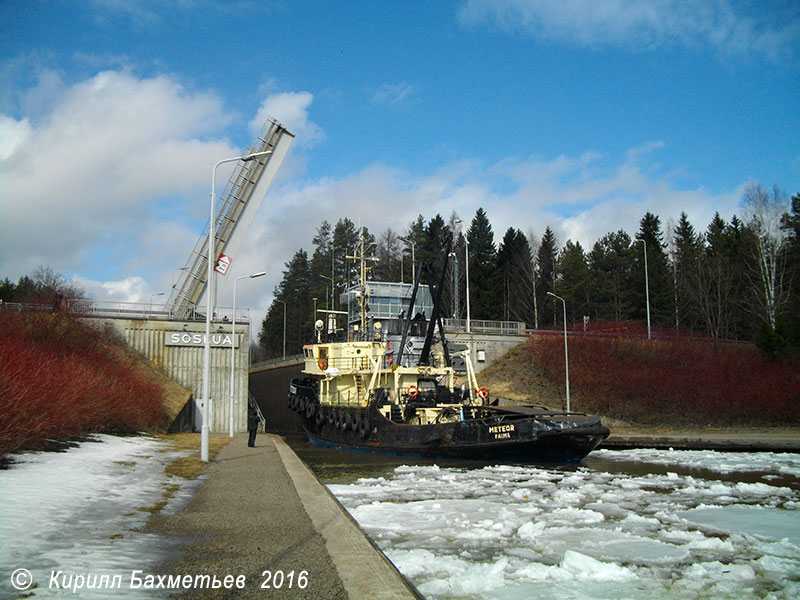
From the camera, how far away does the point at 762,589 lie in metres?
6.42

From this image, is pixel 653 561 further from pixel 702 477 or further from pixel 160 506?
pixel 702 477

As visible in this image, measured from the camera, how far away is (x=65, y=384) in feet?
48.7

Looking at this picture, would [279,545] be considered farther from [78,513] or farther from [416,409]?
[416,409]

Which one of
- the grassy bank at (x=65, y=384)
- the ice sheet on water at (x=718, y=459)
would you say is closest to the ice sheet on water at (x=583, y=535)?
the ice sheet on water at (x=718, y=459)

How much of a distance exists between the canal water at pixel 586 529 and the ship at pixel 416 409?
1078 millimetres

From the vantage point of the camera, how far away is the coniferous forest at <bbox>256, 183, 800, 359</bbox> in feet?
147

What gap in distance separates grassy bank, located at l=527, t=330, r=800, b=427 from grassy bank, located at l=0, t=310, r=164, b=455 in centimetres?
Result: 2421

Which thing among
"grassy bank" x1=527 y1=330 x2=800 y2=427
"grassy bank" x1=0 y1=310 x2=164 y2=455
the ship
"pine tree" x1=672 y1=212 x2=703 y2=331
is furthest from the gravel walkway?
"pine tree" x1=672 y1=212 x2=703 y2=331

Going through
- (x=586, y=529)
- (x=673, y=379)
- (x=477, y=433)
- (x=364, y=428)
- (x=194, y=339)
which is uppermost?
(x=194, y=339)

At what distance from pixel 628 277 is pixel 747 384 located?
2752 cm

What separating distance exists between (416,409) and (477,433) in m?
3.51

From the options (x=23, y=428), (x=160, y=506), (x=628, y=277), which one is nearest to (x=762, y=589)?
(x=160, y=506)

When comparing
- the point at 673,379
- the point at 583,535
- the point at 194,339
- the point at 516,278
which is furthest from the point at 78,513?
the point at 516,278

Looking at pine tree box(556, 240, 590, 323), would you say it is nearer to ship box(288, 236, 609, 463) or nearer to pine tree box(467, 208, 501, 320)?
pine tree box(467, 208, 501, 320)
